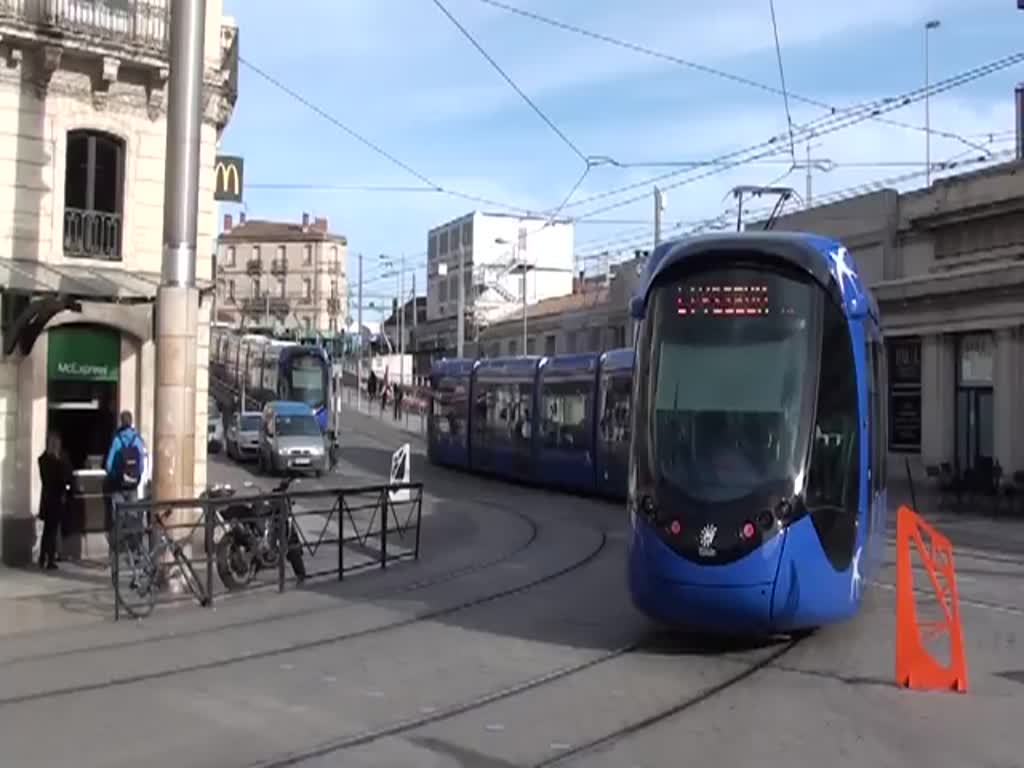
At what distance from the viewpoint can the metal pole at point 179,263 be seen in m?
17.7

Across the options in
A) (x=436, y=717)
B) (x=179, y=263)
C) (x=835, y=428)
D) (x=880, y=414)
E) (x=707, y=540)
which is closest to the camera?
(x=436, y=717)

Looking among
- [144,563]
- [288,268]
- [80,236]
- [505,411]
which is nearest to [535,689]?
[144,563]

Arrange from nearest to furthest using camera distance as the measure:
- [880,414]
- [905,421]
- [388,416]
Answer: [880,414] → [905,421] → [388,416]

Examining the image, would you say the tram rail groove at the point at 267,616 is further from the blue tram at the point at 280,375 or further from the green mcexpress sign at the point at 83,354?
the blue tram at the point at 280,375

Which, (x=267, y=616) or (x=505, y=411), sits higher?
(x=505, y=411)

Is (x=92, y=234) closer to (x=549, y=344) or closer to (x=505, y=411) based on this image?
(x=505, y=411)

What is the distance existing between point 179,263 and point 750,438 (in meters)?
8.78

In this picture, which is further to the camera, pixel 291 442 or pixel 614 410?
pixel 291 442

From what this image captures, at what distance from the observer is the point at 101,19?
70.6 feet

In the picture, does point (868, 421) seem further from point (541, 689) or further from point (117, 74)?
point (117, 74)

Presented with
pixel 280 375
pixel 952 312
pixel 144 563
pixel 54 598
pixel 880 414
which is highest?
pixel 952 312

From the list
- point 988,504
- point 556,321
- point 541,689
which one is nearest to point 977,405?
point 988,504

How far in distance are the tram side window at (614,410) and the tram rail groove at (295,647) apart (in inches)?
467

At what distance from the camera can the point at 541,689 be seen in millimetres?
10992
